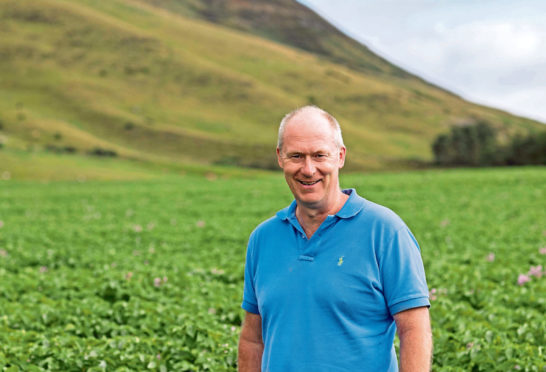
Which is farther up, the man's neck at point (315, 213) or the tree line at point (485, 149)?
the tree line at point (485, 149)

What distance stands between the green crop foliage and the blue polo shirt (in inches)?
147

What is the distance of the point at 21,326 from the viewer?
952 cm

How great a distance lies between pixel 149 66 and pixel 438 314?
16741cm

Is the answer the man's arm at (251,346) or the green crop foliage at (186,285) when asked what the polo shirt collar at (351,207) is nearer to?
the man's arm at (251,346)

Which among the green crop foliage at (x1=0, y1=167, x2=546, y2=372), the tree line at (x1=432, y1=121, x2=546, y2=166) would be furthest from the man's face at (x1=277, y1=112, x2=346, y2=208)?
the tree line at (x1=432, y1=121, x2=546, y2=166)

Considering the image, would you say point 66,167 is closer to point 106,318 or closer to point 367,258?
→ point 106,318

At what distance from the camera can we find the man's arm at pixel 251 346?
14.1 feet

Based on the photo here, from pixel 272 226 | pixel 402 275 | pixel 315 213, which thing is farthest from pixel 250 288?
pixel 402 275

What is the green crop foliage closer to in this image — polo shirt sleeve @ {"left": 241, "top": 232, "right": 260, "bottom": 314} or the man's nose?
polo shirt sleeve @ {"left": 241, "top": 232, "right": 260, "bottom": 314}

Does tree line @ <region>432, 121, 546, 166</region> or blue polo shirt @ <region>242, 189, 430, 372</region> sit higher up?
tree line @ <region>432, 121, 546, 166</region>

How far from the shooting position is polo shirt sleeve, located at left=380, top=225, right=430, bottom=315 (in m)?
3.56

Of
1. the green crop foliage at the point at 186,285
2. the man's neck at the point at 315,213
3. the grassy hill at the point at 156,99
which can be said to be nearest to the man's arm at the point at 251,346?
the man's neck at the point at 315,213

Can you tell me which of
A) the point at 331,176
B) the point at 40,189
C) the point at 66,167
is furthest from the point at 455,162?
the point at 331,176

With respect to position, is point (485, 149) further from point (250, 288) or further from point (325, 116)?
point (325, 116)
